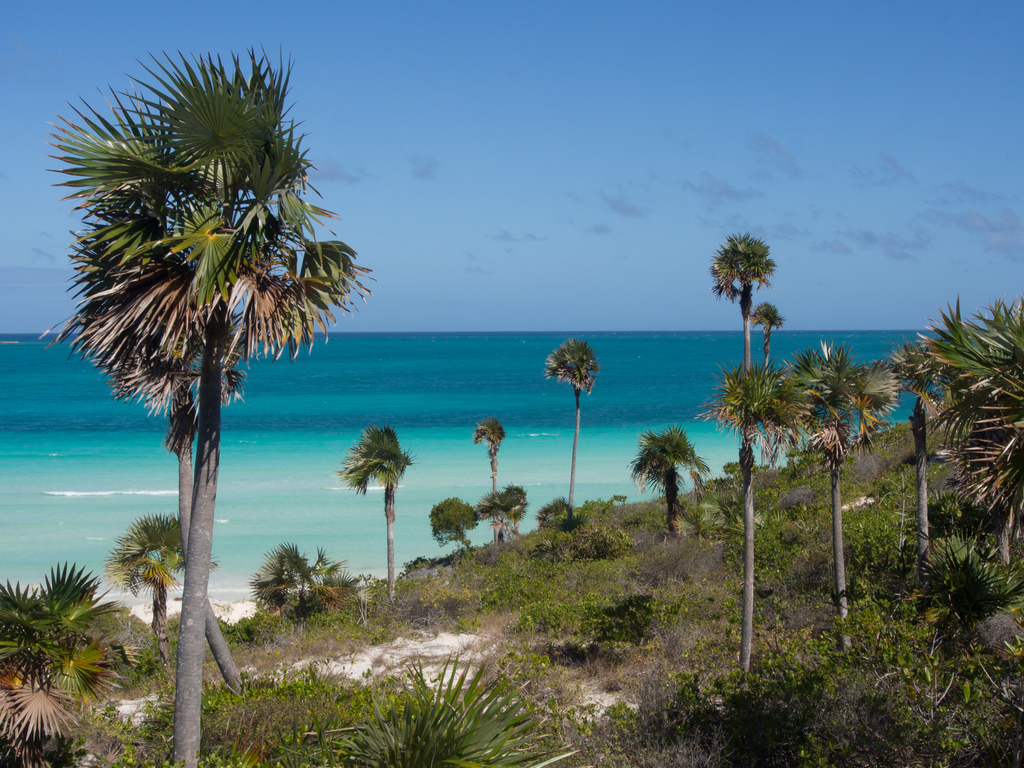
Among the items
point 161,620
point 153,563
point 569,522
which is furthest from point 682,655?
point 569,522

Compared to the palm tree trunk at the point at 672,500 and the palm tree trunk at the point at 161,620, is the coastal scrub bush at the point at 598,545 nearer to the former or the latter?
the palm tree trunk at the point at 672,500

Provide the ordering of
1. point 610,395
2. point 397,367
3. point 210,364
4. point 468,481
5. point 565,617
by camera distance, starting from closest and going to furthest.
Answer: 1. point 210,364
2. point 565,617
3. point 468,481
4. point 610,395
5. point 397,367

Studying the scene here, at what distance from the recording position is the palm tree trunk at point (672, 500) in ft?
70.3

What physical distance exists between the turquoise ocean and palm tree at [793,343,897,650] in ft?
7.10

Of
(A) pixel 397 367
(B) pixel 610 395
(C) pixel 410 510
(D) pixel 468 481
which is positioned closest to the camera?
(C) pixel 410 510

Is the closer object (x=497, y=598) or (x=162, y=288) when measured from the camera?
(x=162, y=288)

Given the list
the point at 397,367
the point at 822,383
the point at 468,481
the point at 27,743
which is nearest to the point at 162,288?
the point at 27,743

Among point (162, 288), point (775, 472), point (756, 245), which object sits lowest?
point (775, 472)

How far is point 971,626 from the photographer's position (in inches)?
360

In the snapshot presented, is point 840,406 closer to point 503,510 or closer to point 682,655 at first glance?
point 682,655

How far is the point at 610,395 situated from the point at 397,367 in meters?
65.8

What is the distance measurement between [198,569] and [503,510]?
23395 millimetres

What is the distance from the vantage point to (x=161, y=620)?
13.8 m

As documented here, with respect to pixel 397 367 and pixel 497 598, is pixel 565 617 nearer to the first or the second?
pixel 497 598
